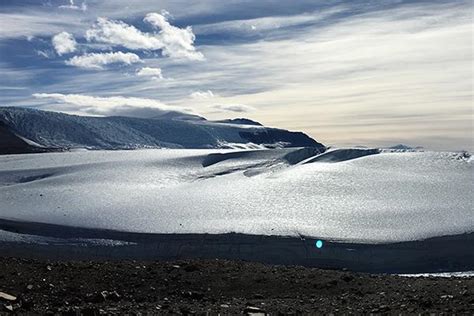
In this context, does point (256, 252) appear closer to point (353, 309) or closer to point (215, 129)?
point (353, 309)

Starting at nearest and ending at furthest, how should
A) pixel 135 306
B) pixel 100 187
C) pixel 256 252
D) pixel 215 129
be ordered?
pixel 135 306 → pixel 256 252 → pixel 100 187 → pixel 215 129

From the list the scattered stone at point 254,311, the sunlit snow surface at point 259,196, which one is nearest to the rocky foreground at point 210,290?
the scattered stone at point 254,311

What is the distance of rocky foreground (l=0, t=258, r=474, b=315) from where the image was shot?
6996 millimetres

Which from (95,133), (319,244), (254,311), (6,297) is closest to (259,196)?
(319,244)

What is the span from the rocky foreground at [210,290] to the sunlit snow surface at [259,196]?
17.0 feet

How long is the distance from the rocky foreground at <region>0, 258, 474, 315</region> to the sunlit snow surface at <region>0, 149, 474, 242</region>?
203 inches

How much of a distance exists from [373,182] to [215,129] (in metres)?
56.2

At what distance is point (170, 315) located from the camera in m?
6.65

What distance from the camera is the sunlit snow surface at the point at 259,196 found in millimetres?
15445

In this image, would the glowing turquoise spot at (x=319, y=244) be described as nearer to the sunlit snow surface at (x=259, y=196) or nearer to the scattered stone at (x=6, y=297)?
the sunlit snow surface at (x=259, y=196)

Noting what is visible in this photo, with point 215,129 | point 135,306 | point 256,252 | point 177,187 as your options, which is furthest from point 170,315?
point 215,129

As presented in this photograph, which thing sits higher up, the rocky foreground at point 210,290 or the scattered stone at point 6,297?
the scattered stone at point 6,297

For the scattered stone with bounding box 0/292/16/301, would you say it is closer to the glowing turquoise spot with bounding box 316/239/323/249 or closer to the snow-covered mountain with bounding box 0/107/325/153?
the glowing turquoise spot with bounding box 316/239/323/249

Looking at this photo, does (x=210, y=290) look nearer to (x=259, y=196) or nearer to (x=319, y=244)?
(x=319, y=244)
